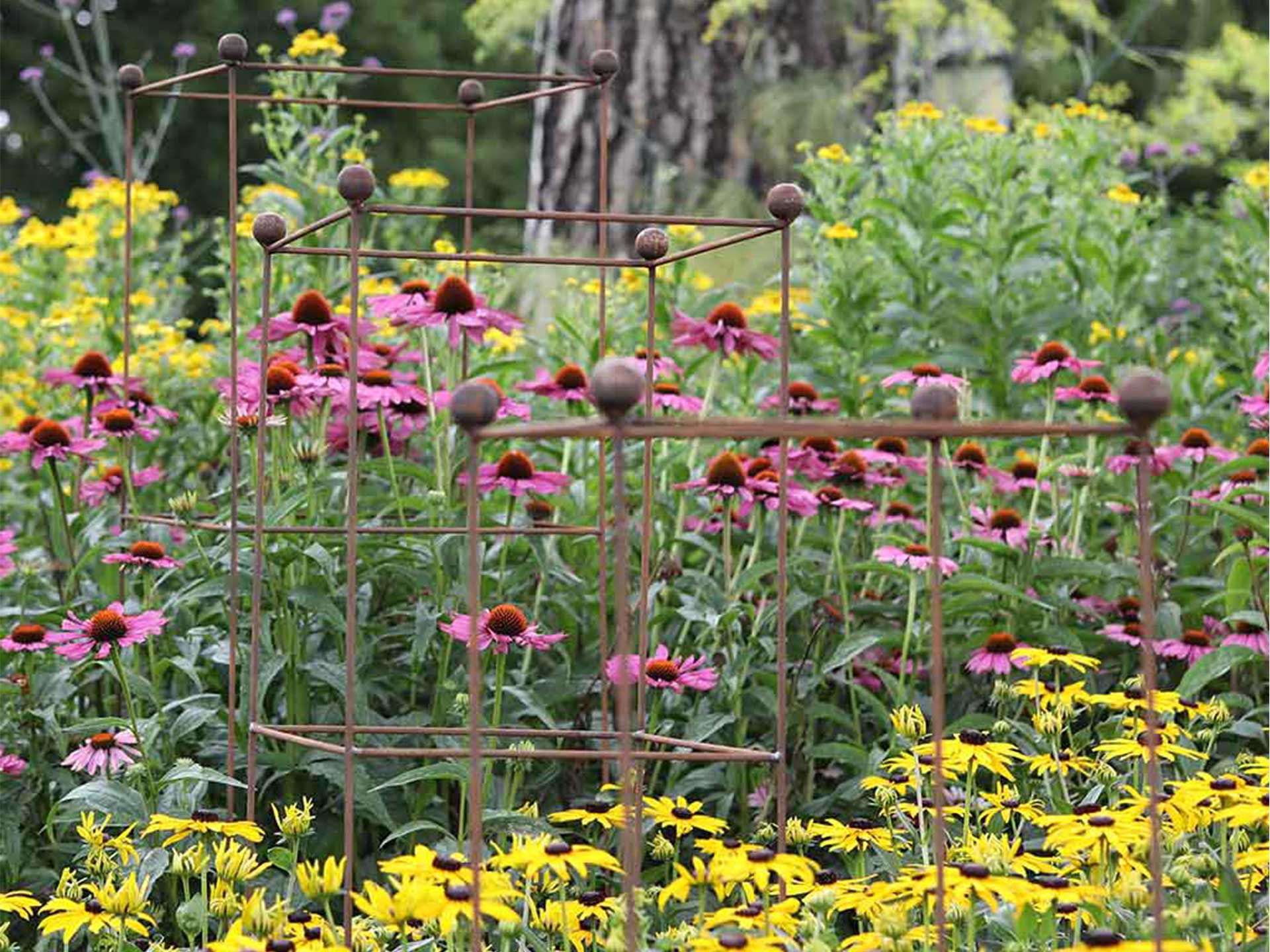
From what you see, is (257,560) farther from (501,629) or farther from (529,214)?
(529,214)

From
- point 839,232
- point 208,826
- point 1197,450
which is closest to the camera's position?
point 208,826

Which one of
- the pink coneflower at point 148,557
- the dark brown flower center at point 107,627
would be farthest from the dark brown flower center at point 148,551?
the dark brown flower center at point 107,627

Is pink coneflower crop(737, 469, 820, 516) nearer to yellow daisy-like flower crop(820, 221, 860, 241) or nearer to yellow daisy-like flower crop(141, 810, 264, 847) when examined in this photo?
yellow daisy-like flower crop(820, 221, 860, 241)

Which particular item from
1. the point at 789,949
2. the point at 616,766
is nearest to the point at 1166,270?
the point at 616,766

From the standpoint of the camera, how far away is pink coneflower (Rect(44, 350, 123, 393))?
9.05 ft

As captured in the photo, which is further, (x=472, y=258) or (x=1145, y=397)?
(x=472, y=258)

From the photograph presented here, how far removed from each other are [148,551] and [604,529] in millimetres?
658

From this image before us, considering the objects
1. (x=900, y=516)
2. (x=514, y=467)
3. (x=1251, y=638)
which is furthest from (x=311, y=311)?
(x=1251, y=638)

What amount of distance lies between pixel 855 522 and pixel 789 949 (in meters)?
1.47

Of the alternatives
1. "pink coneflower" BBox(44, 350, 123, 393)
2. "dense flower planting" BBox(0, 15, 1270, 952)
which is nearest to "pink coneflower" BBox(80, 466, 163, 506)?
"dense flower planting" BBox(0, 15, 1270, 952)

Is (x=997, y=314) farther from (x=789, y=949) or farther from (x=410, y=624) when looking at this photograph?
(x=789, y=949)

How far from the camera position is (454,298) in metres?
2.17

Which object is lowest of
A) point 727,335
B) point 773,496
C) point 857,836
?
point 857,836

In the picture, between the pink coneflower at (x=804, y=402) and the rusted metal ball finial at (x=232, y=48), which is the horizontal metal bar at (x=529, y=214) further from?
the pink coneflower at (x=804, y=402)
